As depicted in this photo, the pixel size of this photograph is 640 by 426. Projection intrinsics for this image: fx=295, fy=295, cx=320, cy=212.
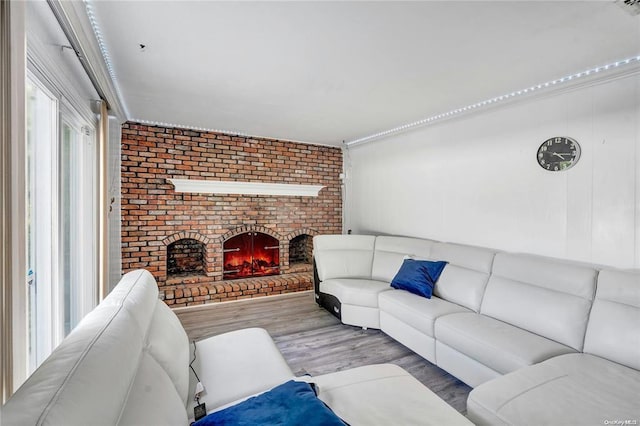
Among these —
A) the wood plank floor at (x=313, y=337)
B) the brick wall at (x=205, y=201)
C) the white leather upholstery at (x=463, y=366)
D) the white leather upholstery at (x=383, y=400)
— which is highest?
the brick wall at (x=205, y=201)

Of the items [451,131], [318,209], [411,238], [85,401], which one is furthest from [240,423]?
[318,209]

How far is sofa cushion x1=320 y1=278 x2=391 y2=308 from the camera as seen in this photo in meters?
3.22

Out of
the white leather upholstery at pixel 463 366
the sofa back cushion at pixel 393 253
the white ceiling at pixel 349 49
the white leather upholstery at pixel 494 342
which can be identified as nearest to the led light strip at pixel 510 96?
the white ceiling at pixel 349 49

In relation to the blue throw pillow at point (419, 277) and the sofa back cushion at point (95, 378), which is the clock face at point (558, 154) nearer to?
the blue throw pillow at point (419, 277)

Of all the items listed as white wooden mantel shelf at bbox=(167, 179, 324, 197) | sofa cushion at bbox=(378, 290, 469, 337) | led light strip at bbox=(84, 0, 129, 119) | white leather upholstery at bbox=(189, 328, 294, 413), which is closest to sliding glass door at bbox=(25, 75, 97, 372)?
led light strip at bbox=(84, 0, 129, 119)

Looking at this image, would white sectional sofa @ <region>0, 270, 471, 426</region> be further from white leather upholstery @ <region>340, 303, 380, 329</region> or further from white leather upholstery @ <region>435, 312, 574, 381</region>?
white leather upholstery @ <region>340, 303, 380, 329</region>

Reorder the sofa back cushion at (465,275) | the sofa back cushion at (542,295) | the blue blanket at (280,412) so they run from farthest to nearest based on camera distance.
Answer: the sofa back cushion at (465,275)
the sofa back cushion at (542,295)
the blue blanket at (280,412)

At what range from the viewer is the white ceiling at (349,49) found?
1.58 meters

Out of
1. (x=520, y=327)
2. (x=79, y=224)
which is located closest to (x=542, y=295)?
(x=520, y=327)

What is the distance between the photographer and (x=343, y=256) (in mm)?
3918

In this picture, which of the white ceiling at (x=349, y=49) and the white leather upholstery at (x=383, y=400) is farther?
the white ceiling at (x=349, y=49)

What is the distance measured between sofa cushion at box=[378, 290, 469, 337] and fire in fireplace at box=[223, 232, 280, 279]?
222cm

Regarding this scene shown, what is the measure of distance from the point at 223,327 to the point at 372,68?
3.03 metres

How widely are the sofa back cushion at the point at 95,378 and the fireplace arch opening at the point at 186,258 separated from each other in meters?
3.15
